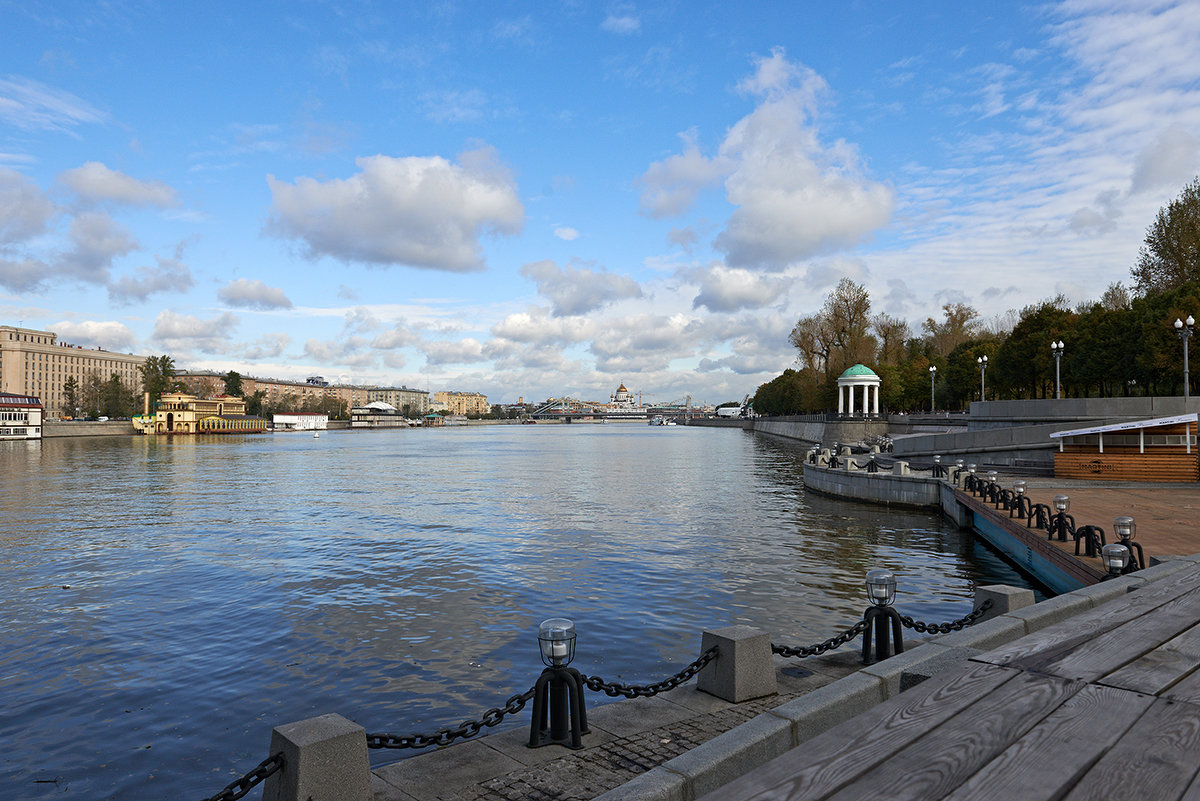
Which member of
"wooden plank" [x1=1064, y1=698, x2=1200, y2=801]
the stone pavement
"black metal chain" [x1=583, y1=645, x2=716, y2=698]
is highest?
"wooden plank" [x1=1064, y1=698, x2=1200, y2=801]

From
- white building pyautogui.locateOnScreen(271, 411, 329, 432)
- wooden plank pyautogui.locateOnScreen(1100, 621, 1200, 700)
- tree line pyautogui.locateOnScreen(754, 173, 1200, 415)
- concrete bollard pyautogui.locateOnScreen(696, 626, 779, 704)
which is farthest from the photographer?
white building pyautogui.locateOnScreen(271, 411, 329, 432)

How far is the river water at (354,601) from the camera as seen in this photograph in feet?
30.9

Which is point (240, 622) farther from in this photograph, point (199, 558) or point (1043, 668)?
point (1043, 668)

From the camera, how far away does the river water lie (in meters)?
9.43

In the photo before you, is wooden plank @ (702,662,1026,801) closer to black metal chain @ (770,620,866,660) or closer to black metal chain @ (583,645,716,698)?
black metal chain @ (583,645,716,698)

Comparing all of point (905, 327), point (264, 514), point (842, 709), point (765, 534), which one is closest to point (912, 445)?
point (765, 534)

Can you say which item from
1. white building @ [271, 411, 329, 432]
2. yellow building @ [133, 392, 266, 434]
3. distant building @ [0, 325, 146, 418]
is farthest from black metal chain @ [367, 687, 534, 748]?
white building @ [271, 411, 329, 432]

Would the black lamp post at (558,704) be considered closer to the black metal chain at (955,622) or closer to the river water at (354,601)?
the river water at (354,601)

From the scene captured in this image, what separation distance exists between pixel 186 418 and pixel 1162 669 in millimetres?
161098

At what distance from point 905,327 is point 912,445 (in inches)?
3344

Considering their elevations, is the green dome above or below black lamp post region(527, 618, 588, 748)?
above

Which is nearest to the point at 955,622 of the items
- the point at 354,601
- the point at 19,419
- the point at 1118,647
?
the point at 1118,647

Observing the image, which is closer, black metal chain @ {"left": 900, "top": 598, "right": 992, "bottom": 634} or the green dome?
black metal chain @ {"left": 900, "top": 598, "right": 992, "bottom": 634}

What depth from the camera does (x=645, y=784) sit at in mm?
4188
